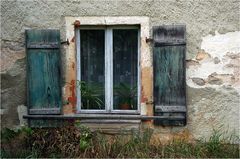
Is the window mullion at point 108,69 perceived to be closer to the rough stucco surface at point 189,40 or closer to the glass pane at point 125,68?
the glass pane at point 125,68

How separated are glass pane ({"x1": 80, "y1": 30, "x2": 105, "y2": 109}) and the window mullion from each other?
70 millimetres

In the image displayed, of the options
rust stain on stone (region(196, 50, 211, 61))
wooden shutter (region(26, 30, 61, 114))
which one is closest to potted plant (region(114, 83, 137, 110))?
wooden shutter (region(26, 30, 61, 114))

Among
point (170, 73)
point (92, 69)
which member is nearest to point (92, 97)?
point (92, 69)

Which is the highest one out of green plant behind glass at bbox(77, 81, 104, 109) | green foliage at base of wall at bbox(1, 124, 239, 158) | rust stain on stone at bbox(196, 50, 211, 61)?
rust stain on stone at bbox(196, 50, 211, 61)

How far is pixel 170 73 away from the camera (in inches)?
196

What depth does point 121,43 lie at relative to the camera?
5.20 metres

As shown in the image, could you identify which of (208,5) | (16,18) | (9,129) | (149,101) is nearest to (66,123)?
(9,129)

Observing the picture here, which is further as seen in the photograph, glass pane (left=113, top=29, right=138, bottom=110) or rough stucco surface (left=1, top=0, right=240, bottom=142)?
glass pane (left=113, top=29, right=138, bottom=110)

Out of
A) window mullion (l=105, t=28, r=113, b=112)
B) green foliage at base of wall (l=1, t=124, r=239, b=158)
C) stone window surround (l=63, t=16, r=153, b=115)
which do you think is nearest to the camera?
green foliage at base of wall (l=1, t=124, r=239, b=158)

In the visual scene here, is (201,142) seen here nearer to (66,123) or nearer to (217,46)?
(217,46)

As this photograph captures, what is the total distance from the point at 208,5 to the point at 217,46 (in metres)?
0.53

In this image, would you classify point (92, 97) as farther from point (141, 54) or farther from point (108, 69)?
point (141, 54)

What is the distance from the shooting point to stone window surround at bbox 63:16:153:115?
16.4ft

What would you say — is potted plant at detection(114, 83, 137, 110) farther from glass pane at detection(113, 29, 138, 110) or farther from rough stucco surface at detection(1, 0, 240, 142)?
rough stucco surface at detection(1, 0, 240, 142)
